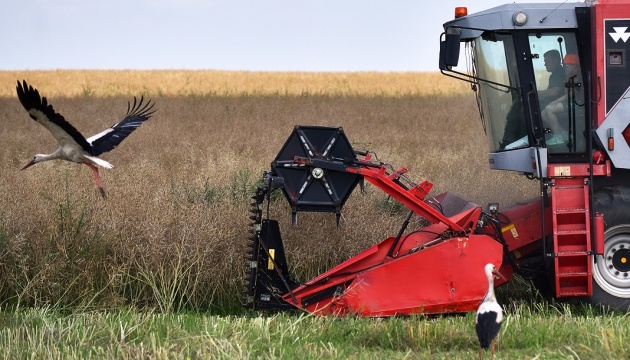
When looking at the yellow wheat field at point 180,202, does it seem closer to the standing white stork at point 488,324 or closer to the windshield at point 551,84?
the windshield at point 551,84

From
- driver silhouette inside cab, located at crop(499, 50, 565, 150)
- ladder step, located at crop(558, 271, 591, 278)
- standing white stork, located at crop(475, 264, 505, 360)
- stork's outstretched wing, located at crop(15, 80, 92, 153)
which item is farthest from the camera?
stork's outstretched wing, located at crop(15, 80, 92, 153)

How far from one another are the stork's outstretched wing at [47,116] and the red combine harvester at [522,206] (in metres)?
2.55

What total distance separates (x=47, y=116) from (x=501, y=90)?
440 cm

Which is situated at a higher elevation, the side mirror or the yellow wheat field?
the side mirror

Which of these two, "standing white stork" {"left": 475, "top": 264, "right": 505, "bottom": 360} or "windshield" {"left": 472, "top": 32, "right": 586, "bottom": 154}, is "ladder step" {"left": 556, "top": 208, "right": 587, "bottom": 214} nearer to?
"windshield" {"left": 472, "top": 32, "right": 586, "bottom": 154}

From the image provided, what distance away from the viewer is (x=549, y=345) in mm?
6355

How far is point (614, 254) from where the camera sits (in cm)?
801

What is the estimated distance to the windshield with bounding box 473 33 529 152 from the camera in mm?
8070

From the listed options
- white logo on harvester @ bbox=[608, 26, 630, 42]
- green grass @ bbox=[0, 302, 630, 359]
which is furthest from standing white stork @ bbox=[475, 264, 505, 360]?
white logo on harvester @ bbox=[608, 26, 630, 42]

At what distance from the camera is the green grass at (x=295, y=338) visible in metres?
5.95

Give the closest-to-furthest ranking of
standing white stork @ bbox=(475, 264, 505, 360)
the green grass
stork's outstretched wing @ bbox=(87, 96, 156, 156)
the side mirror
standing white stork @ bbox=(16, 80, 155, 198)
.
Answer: standing white stork @ bbox=(475, 264, 505, 360) → the green grass → the side mirror → standing white stork @ bbox=(16, 80, 155, 198) → stork's outstretched wing @ bbox=(87, 96, 156, 156)

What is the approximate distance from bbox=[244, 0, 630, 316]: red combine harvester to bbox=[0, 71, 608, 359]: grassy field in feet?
1.04

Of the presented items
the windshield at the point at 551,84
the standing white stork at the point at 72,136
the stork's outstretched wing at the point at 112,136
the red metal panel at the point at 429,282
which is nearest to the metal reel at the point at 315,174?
the red metal panel at the point at 429,282

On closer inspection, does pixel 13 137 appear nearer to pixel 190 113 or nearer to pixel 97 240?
pixel 190 113
